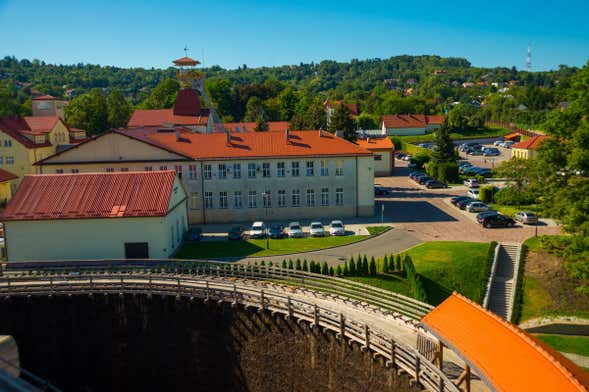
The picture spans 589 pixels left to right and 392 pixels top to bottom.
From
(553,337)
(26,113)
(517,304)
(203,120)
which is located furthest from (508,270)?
(26,113)

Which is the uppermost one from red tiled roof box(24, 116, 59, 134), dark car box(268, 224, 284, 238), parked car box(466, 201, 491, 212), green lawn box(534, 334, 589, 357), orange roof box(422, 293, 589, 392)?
red tiled roof box(24, 116, 59, 134)

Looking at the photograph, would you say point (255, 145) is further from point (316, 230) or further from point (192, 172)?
point (316, 230)

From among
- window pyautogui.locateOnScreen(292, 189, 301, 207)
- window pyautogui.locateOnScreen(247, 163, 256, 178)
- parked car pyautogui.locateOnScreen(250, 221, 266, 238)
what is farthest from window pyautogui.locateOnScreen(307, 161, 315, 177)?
parked car pyautogui.locateOnScreen(250, 221, 266, 238)

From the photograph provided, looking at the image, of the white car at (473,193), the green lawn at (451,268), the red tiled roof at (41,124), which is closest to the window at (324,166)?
the green lawn at (451,268)

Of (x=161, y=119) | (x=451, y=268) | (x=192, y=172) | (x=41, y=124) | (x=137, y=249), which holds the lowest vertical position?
(x=451, y=268)

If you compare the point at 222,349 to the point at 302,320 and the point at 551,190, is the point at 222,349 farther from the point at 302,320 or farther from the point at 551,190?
the point at 551,190

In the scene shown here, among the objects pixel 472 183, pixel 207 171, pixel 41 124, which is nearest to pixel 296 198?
pixel 207 171

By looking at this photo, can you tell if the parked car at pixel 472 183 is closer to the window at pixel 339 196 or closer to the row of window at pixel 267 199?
the window at pixel 339 196

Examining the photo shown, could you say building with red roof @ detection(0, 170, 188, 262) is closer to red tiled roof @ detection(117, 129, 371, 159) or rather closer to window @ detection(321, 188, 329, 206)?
red tiled roof @ detection(117, 129, 371, 159)
